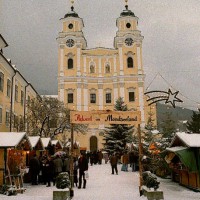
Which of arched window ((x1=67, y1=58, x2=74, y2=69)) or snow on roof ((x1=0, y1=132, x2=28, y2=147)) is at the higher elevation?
arched window ((x1=67, y1=58, x2=74, y2=69))

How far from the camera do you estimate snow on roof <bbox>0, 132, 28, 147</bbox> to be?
13250 millimetres

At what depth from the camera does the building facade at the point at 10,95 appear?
84.2ft

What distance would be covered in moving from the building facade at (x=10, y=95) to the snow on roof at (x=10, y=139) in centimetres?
1073

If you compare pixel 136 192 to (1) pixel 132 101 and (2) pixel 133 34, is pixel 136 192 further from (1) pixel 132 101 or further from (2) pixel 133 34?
(2) pixel 133 34

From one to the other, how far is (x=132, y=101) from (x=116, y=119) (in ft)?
122

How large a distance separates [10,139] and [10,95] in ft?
51.2

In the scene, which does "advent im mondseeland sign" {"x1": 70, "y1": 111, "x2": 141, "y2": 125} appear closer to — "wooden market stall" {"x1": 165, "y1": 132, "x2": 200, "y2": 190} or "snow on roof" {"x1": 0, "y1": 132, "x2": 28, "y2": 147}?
"wooden market stall" {"x1": 165, "y1": 132, "x2": 200, "y2": 190}

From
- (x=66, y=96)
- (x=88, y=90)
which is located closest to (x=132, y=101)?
(x=88, y=90)

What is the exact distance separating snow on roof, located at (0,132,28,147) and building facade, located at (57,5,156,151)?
34.2 metres

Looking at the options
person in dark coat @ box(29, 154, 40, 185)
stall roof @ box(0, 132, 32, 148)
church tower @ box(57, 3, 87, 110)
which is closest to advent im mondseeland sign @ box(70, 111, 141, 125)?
stall roof @ box(0, 132, 32, 148)

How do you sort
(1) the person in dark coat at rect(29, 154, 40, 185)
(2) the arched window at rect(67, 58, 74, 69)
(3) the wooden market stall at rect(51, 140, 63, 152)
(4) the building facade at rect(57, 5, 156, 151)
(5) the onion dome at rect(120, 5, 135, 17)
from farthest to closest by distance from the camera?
(5) the onion dome at rect(120, 5, 135, 17)
(2) the arched window at rect(67, 58, 74, 69)
(4) the building facade at rect(57, 5, 156, 151)
(3) the wooden market stall at rect(51, 140, 63, 152)
(1) the person in dark coat at rect(29, 154, 40, 185)

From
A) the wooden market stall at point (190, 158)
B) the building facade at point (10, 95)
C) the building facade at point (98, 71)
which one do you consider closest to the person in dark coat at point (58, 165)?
the wooden market stall at point (190, 158)

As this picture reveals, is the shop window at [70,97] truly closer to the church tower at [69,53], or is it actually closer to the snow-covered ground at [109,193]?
the church tower at [69,53]

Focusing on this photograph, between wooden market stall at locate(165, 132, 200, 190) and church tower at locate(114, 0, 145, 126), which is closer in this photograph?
wooden market stall at locate(165, 132, 200, 190)
